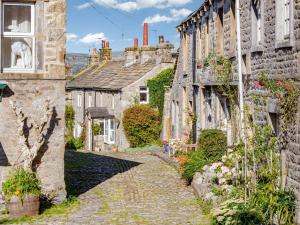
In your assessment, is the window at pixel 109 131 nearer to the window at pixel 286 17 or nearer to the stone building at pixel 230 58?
the stone building at pixel 230 58

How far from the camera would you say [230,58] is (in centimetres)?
1612

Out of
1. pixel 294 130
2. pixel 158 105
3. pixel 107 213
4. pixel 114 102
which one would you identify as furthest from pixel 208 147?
pixel 114 102

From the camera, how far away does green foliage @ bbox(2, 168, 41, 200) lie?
11477 mm

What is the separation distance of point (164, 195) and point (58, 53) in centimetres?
495

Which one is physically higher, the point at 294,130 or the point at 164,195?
the point at 294,130

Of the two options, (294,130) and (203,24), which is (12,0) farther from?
(203,24)

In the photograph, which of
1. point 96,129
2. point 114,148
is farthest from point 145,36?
point 114,148

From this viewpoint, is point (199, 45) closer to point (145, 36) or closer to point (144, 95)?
point (144, 95)

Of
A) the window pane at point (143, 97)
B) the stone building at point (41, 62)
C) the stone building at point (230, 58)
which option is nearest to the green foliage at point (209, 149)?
the stone building at point (230, 58)

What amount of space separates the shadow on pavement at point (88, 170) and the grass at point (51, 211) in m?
0.92

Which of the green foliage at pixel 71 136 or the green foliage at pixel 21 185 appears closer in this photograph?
the green foliage at pixel 21 185

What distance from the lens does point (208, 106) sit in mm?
19969

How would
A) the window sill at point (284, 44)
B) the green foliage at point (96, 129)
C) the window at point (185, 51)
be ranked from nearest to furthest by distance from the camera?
1. the window sill at point (284, 44)
2. the window at point (185, 51)
3. the green foliage at point (96, 129)

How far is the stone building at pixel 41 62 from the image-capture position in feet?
40.8
